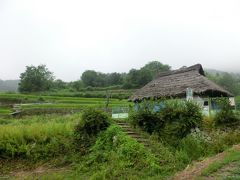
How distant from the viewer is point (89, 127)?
12453 millimetres

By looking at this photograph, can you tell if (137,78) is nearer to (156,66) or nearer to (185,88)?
(156,66)

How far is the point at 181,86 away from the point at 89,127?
7499 mm

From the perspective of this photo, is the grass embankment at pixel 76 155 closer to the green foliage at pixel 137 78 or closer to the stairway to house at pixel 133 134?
the stairway to house at pixel 133 134

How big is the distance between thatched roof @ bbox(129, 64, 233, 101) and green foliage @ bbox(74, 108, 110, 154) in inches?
248

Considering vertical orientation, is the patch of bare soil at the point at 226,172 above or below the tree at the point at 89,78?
below

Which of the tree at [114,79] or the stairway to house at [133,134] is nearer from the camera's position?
the stairway to house at [133,134]

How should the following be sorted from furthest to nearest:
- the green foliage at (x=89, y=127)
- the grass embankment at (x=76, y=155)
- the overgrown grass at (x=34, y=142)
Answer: the green foliage at (x=89, y=127) → the overgrown grass at (x=34, y=142) → the grass embankment at (x=76, y=155)

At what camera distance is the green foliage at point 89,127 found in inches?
484

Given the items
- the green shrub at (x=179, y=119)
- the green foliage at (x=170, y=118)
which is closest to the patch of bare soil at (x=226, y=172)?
the green shrub at (x=179, y=119)

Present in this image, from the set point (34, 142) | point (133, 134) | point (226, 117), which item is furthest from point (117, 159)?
point (226, 117)

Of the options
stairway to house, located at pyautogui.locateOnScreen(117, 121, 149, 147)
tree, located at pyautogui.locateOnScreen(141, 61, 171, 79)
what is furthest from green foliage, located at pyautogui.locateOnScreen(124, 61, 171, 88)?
stairway to house, located at pyautogui.locateOnScreen(117, 121, 149, 147)

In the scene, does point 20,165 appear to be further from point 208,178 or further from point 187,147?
point 208,178

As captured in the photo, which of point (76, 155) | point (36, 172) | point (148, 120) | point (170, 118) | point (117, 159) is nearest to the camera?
point (117, 159)

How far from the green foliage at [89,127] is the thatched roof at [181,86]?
631 cm
